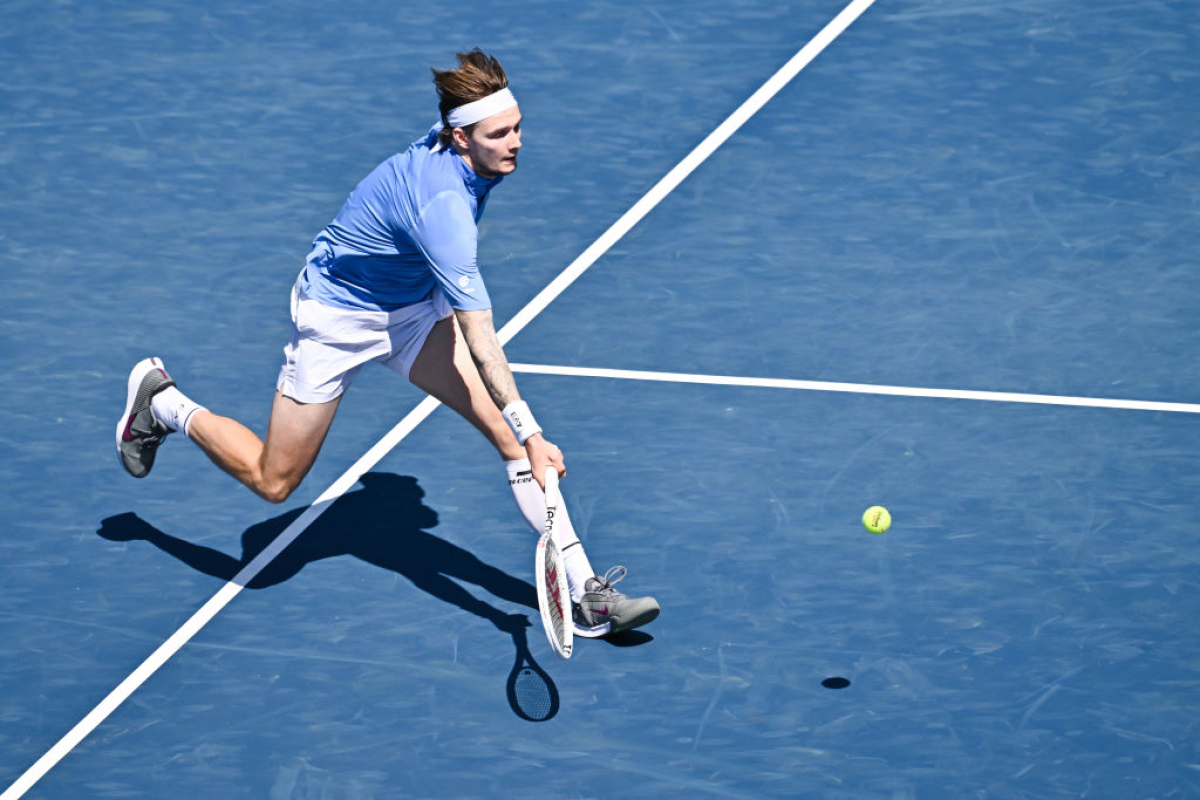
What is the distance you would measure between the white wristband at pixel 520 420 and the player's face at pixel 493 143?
853 mm

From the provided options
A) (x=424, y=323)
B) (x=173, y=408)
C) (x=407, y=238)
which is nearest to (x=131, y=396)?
(x=173, y=408)

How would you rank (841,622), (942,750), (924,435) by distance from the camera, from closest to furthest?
(942,750) → (841,622) → (924,435)

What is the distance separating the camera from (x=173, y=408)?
8539 mm

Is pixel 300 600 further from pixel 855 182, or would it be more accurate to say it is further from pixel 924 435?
pixel 855 182

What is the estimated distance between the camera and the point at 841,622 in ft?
25.9

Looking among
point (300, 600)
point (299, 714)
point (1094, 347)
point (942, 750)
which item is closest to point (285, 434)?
point (300, 600)

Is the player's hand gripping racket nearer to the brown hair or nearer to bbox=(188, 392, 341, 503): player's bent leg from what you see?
bbox=(188, 392, 341, 503): player's bent leg

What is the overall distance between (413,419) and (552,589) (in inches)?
85.3

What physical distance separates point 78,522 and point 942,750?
12.7ft

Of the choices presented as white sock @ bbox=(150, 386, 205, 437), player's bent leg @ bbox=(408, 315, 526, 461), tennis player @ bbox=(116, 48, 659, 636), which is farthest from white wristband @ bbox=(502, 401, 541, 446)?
white sock @ bbox=(150, 386, 205, 437)

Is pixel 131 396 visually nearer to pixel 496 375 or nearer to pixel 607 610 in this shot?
pixel 496 375

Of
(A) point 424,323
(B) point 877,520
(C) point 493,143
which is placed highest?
(C) point 493,143

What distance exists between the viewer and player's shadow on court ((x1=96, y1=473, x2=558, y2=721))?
8250 millimetres

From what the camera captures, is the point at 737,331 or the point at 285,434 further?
the point at 737,331
